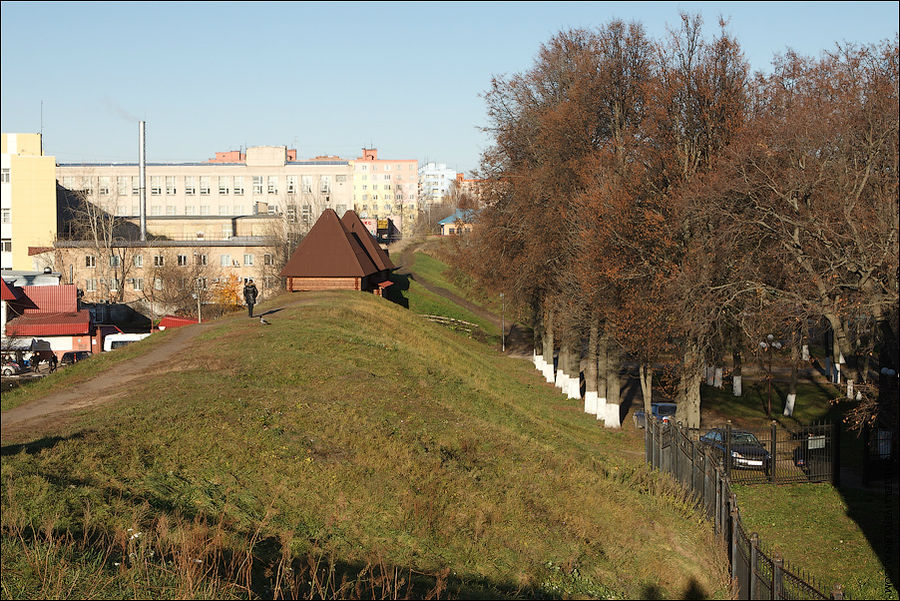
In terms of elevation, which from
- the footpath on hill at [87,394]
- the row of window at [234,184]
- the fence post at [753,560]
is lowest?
the fence post at [753,560]

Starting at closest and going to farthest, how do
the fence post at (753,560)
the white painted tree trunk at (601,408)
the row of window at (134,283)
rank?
1. the fence post at (753,560)
2. the white painted tree trunk at (601,408)
3. the row of window at (134,283)

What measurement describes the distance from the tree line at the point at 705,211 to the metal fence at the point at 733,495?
229 centimetres

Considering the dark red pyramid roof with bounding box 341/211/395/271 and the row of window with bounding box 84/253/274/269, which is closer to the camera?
the dark red pyramid roof with bounding box 341/211/395/271

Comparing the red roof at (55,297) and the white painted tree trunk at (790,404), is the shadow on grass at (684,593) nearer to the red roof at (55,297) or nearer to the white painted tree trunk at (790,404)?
the white painted tree trunk at (790,404)

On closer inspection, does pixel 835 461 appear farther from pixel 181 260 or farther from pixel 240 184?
pixel 240 184

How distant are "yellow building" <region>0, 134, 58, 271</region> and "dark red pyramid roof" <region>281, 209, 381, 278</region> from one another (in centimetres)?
3794

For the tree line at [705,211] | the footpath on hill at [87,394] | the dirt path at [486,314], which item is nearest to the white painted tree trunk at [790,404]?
the tree line at [705,211]

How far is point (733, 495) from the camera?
12.1 meters

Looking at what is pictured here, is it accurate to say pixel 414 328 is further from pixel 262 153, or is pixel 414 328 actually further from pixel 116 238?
pixel 262 153

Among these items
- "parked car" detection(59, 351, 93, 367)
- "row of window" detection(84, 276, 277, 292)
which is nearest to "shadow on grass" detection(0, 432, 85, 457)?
"parked car" detection(59, 351, 93, 367)

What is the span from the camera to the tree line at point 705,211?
2123 cm

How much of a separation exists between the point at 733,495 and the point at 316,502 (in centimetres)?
584

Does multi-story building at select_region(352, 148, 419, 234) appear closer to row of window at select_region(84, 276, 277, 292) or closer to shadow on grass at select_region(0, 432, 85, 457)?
row of window at select_region(84, 276, 277, 292)

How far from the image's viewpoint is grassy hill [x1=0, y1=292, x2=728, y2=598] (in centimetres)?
876
